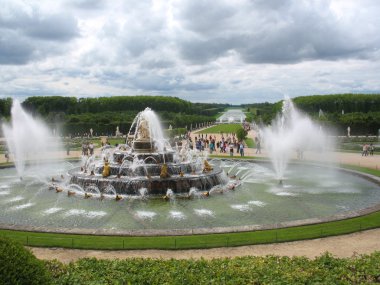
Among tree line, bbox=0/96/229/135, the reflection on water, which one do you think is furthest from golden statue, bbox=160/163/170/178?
tree line, bbox=0/96/229/135

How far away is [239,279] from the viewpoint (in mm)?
8328

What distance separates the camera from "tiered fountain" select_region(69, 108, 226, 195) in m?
20.8

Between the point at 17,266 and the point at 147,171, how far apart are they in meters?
16.1

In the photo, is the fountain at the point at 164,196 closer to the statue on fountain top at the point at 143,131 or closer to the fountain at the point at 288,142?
the statue on fountain top at the point at 143,131

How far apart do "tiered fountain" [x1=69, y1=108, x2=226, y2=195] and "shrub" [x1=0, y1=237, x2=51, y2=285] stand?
553 inches

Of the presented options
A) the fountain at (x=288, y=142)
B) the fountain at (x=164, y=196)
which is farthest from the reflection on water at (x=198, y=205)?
the fountain at (x=288, y=142)

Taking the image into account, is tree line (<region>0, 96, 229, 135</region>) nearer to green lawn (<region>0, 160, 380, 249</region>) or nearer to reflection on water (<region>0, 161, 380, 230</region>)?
reflection on water (<region>0, 161, 380, 230</region>)

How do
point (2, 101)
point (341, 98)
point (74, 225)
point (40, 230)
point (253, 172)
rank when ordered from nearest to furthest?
point (40, 230), point (74, 225), point (253, 172), point (2, 101), point (341, 98)

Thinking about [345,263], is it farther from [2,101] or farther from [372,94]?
[372,94]

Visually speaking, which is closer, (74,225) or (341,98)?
(74,225)

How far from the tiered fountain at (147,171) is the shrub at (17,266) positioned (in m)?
14.0

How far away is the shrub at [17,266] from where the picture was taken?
6.06 metres

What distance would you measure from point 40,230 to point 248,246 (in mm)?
6938

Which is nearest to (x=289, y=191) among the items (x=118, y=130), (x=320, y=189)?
(x=320, y=189)
